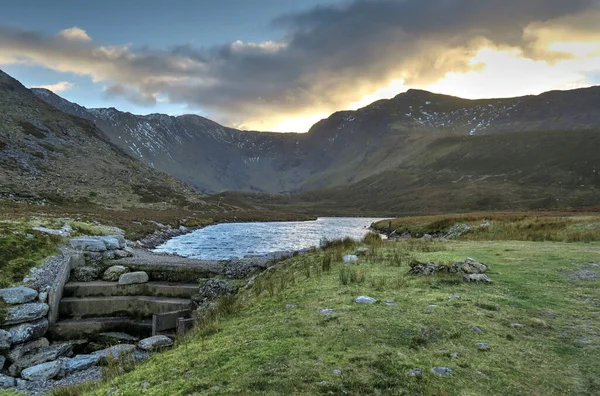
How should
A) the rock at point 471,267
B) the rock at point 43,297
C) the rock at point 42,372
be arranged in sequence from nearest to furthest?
1. the rock at point 42,372
2. the rock at point 471,267
3. the rock at point 43,297

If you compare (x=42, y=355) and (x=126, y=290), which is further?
(x=126, y=290)

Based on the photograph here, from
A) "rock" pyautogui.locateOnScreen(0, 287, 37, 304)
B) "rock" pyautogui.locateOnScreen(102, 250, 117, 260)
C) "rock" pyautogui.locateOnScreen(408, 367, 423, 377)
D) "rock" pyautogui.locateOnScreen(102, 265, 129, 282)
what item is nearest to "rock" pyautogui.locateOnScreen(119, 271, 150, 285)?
"rock" pyautogui.locateOnScreen(102, 265, 129, 282)

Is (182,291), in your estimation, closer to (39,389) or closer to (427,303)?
(39,389)

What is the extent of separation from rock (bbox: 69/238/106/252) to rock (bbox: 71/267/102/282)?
2724 mm

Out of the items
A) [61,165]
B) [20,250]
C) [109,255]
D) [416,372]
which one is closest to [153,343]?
[416,372]

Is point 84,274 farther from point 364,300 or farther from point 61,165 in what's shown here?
point 61,165

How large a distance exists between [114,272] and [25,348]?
673 centimetres

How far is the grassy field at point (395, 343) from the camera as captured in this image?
5453 millimetres

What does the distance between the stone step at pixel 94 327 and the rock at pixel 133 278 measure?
2.19 metres

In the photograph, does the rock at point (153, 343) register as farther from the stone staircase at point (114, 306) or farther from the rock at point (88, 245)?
the rock at point (88, 245)

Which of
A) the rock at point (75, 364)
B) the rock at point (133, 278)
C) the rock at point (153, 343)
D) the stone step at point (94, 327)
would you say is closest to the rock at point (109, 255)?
the rock at point (133, 278)

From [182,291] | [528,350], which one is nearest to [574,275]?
[528,350]

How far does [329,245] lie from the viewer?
22.5 meters

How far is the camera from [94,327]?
16328 millimetres
